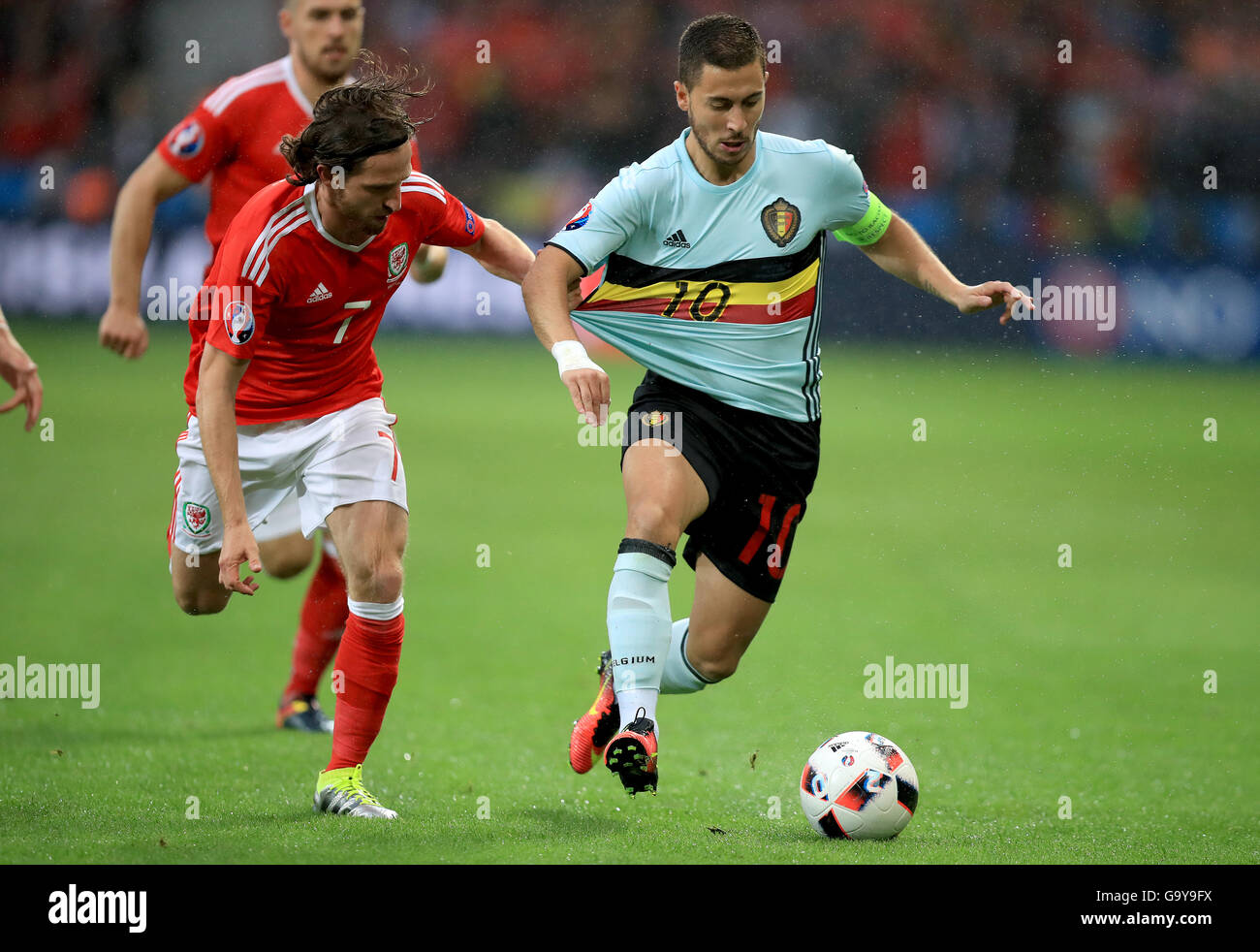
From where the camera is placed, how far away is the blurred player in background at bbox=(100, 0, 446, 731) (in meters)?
5.95

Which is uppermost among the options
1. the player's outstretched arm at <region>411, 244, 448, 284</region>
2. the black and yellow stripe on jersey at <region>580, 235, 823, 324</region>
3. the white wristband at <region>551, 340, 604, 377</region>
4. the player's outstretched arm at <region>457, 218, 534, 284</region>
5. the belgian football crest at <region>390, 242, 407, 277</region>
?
the player's outstretched arm at <region>411, 244, 448, 284</region>

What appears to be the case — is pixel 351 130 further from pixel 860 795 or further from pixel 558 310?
pixel 860 795

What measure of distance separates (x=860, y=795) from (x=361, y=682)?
1.63 m

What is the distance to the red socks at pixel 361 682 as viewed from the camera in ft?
16.2

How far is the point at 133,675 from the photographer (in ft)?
24.1

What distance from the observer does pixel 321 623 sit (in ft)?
20.8

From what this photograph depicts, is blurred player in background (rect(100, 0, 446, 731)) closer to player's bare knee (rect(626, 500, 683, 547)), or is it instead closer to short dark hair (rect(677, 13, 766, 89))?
short dark hair (rect(677, 13, 766, 89))

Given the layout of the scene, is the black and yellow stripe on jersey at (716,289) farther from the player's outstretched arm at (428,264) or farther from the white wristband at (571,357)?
the player's outstretched arm at (428,264)

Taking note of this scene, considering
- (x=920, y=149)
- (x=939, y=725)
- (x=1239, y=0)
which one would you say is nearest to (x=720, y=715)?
(x=939, y=725)

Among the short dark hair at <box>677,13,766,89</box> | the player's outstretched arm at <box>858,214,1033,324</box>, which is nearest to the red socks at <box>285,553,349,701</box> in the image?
the player's outstretched arm at <box>858,214,1033,324</box>

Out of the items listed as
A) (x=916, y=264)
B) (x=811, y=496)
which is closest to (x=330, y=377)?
(x=916, y=264)

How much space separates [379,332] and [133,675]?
38.4 feet

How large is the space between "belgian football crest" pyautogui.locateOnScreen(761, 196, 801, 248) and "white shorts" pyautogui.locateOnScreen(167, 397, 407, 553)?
4.67 feet

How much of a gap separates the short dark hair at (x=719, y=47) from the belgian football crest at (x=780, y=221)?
0.46 m
